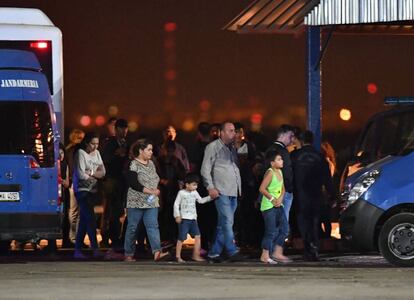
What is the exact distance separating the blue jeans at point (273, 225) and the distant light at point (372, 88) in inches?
272

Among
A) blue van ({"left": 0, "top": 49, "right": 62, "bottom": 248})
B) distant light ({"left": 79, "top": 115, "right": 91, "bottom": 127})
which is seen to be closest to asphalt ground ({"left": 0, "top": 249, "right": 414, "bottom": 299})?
blue van ({"left": 0, "top": 49, "right": 62, "bottom": 248})

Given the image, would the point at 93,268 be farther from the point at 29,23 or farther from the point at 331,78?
the point at 331,78

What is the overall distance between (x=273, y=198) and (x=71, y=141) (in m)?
3.95

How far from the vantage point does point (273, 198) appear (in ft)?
64.0

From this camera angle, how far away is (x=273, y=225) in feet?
64.2

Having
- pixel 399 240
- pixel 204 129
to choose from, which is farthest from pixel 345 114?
pixel 399 240

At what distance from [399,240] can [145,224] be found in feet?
10.7

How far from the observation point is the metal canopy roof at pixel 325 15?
72.0ft

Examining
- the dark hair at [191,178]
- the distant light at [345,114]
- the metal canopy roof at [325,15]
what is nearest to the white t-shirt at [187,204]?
the dark hair at [191,178]

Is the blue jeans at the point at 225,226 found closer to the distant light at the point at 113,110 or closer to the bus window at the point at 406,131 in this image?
the bus window at the point at 406,131

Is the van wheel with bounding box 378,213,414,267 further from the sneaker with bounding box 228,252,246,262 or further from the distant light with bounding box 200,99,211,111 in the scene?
the distant light with bounding box 200,99,211,111

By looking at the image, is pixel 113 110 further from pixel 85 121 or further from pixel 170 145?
pixel 170 145

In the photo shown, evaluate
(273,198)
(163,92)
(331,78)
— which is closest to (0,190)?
(273,198)

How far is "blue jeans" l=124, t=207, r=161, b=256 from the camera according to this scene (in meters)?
19.8
